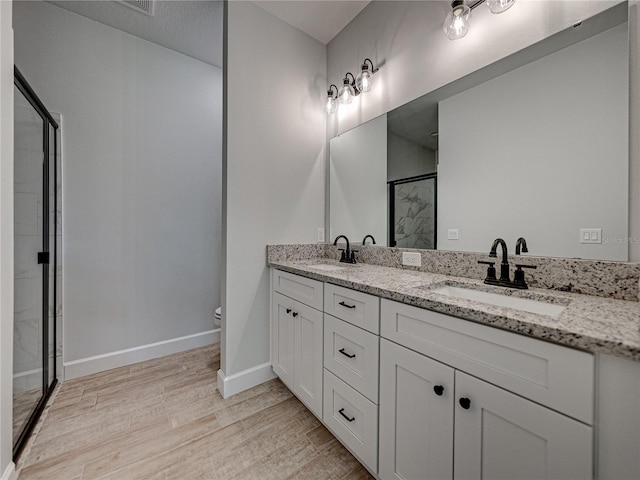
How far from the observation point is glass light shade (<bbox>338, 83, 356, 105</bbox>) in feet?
6.41

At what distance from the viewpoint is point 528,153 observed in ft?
3.77

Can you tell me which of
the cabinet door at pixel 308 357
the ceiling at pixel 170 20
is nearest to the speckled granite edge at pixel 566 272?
the cabinet door at pixel 308 357

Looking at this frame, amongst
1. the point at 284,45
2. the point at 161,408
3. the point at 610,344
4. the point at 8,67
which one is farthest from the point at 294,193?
the point at 610,344

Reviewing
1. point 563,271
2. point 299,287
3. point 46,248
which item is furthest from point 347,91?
point 46,248

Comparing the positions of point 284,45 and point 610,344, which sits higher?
point 284,45

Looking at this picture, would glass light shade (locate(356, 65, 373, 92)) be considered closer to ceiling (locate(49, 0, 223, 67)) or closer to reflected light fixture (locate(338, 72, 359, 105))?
reflected light fixture (locate(338, 72, 359, 105))

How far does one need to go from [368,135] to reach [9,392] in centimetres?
242

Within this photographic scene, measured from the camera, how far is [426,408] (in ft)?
2.98

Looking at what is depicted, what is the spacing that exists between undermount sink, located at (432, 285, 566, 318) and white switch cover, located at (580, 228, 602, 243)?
0.30m

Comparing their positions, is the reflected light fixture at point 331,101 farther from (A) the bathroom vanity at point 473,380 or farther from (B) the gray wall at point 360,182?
(A) the bathroom vanity at point 473,380

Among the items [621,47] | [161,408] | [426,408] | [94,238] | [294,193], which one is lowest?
[161,408]

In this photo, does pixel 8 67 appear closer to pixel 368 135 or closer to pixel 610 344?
pixel 368 135

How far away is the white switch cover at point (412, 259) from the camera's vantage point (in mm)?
1563

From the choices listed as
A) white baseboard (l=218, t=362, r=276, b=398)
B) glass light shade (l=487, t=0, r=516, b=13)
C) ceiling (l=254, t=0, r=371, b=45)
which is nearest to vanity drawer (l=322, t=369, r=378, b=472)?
white baseboard (l=218, t=362, r=276, b=398)
